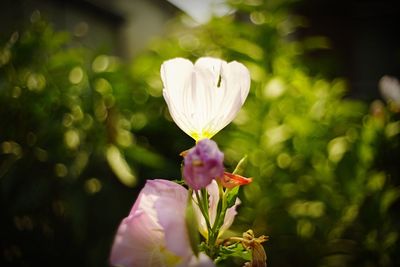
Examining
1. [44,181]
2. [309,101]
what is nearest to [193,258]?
[44,181]

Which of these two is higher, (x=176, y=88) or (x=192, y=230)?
(x=176, y=88)

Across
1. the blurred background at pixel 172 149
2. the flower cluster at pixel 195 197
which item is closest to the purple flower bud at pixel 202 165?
the flower cluster at pixel 195 197

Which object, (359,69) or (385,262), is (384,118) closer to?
(385,262)

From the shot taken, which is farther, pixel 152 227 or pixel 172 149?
pixel 172 149

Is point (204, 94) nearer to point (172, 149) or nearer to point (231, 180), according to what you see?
point (231, 180)

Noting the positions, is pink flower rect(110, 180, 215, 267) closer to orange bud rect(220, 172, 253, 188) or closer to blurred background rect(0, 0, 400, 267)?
orange bud rect(220, 172, 253, 188)

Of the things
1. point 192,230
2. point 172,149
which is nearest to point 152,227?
point 192,230
